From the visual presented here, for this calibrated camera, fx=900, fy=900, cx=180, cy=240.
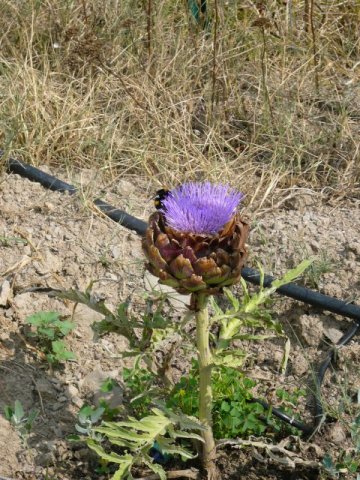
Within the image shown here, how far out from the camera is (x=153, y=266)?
200 centimetres

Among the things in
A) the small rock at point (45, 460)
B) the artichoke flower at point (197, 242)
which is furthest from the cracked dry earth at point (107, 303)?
the artichoke flower at point (197, 242)

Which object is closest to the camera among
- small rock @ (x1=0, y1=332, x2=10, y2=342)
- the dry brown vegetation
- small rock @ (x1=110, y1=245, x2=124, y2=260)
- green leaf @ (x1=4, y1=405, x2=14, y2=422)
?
green leaf @ (x1=4, y1=405, x2=14, y2=422)

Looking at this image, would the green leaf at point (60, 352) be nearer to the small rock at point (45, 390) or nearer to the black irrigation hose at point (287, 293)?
the small rock at point (45, 390)

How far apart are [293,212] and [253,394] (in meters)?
0.95

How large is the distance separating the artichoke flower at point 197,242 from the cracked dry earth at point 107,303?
1.32ft

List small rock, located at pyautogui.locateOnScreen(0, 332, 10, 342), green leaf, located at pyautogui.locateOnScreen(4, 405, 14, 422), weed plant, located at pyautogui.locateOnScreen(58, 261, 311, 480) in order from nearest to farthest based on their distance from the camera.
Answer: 1. weed plant, located at pyautogui.locateOnScreen(58, 261, 311, 480)
2. green leaf, located at pyautogui.locateOnScreen(4, 405, 14, 422)
3. small rock, located at pyautogui.locateOnScreen(0, 332, 10, 342)

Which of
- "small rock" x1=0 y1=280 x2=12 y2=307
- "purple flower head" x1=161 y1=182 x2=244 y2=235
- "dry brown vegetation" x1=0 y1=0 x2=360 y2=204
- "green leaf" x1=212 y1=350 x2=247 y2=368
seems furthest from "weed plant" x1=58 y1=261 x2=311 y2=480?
"dry brown vegetation" x1=0 y1=0 x2=360 y2=204

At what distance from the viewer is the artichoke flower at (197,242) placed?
194cm

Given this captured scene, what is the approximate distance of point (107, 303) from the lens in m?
2.96

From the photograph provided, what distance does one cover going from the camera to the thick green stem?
2076mm

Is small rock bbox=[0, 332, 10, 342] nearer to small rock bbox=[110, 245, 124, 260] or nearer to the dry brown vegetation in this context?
small rock bbox=[110, 245, 124, 260]

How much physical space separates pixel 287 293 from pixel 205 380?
811mm

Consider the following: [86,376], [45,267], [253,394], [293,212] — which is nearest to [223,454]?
[253,394]

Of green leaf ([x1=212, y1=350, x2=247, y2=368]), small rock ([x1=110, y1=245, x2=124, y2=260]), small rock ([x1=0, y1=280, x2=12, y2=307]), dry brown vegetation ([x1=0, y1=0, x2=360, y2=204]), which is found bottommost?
small rock ([x1=110, y1=245, x2=124, y2=260])
